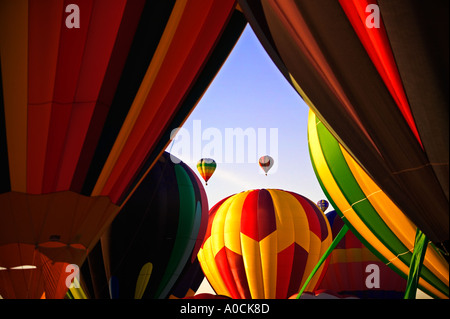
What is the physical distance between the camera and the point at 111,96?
7125mm

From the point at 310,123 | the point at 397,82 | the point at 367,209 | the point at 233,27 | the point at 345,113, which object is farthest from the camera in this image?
the point at 310,123

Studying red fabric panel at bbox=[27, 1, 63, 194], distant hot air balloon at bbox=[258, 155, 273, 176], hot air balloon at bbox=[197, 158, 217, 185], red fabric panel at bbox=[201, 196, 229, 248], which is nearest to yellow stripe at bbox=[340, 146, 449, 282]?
red fabric panel at bbox=[27, 1, 63, 194]

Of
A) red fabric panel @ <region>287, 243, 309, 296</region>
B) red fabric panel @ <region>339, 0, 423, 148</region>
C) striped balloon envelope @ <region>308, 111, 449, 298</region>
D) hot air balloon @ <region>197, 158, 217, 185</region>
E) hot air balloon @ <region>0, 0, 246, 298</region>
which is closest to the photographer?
red fabric panel @ <region>339, 0, 423, 148</region>

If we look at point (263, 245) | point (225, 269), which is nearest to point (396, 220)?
point (263, 245)

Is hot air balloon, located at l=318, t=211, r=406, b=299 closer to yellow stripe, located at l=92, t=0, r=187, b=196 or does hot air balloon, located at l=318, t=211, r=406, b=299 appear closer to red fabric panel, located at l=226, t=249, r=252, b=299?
red fabric panel, located at l=226, t=249, r=252, b=299

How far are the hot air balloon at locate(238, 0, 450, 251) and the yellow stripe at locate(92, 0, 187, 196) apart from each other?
1791 mm

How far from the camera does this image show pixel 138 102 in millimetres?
7348

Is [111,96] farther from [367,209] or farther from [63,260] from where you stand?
[367,209]

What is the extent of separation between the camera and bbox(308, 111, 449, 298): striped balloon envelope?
8523mm

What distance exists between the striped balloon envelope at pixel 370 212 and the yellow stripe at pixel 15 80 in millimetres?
4893

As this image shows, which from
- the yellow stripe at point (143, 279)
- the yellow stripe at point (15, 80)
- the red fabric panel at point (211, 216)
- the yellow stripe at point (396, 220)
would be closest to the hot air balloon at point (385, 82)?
the yellow stripe at point (15, 80)

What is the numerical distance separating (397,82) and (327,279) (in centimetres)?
1328

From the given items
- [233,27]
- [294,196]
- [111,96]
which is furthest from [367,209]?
[294,196]

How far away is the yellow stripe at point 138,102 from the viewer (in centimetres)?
705
